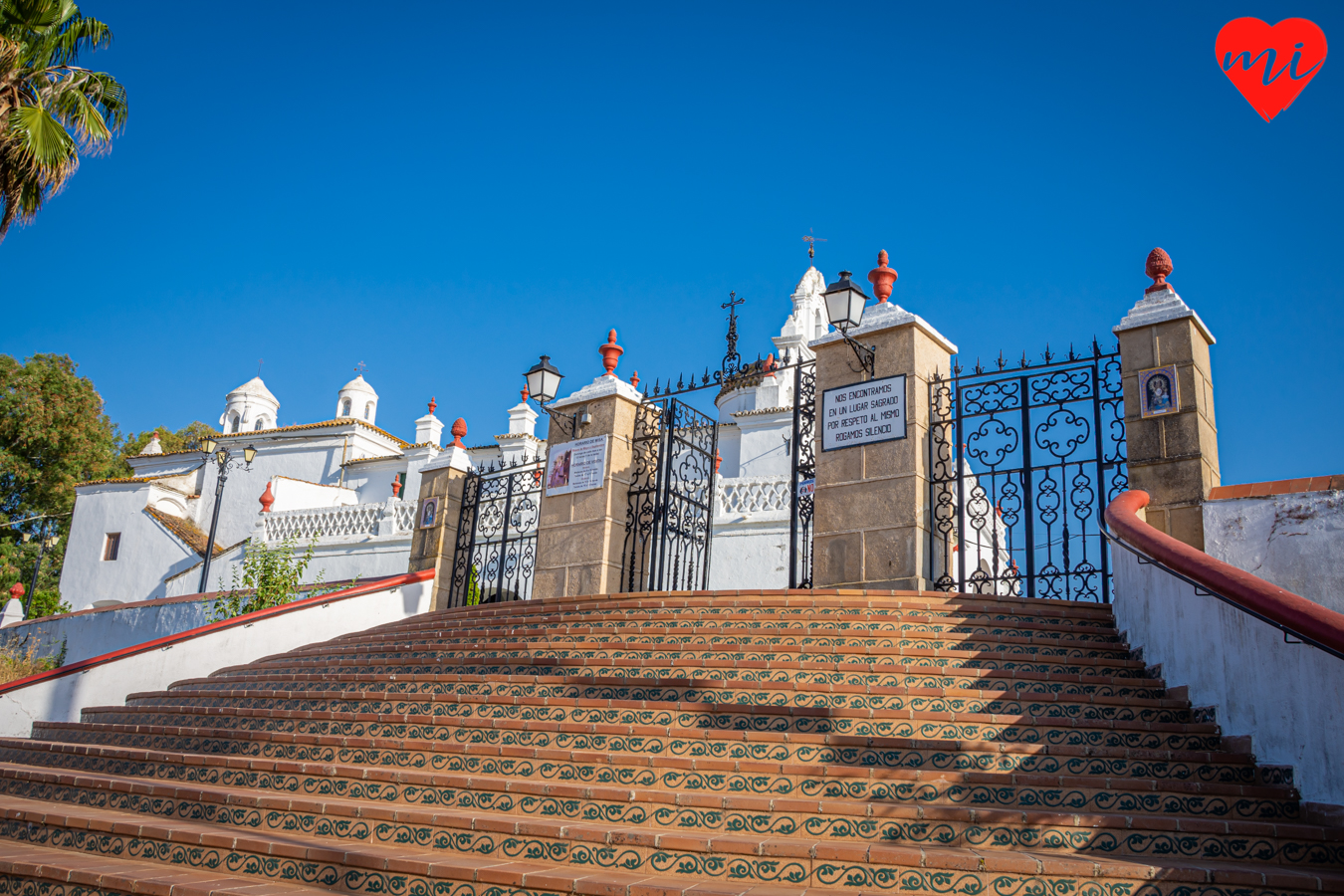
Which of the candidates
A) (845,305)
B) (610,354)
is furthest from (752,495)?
(845,305)

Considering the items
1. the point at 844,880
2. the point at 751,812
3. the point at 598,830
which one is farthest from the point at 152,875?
the point at 844,880

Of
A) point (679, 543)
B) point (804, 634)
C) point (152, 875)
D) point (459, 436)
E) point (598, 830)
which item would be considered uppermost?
point (459, 436)

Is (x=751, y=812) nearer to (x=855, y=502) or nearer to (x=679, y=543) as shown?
(x=855, y=502)

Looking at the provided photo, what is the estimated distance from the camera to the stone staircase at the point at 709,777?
4617mm

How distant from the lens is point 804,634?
7.63 meters

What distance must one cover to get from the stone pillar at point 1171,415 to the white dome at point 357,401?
3966 cm

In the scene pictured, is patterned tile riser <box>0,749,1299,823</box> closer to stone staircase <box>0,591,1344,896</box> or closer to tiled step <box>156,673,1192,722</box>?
stone staircase <box>0,591,1344,896</box>

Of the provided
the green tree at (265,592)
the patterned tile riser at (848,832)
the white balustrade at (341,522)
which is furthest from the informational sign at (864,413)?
the white balustrade at (341,522)

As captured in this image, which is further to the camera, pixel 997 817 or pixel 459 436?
pixel 459 436

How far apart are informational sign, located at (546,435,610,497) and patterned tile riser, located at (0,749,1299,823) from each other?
642cm

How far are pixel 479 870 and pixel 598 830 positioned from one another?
635 millimetres

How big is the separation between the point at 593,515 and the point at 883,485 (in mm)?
3914

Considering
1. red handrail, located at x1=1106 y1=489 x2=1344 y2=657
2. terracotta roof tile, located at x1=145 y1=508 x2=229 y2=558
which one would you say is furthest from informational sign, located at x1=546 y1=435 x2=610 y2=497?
terracotta roof tile, located at x1=145 y1=508 x2=229 y2=558

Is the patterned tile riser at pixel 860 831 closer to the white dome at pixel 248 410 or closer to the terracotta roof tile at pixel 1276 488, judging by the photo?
the terracotta roof tile at pixel 1276 488
